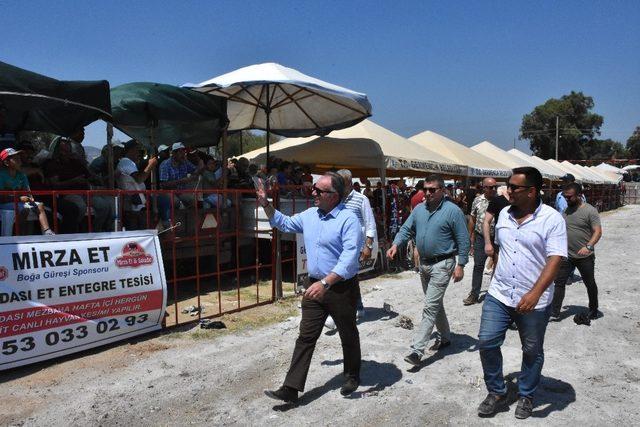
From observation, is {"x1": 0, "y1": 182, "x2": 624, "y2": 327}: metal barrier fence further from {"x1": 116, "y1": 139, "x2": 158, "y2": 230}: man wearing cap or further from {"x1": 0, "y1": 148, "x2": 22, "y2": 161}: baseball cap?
{"x1": 0, "y1": 148, "x2": 22, "y2": 161}: baseball cap

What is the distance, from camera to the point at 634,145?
8119cm

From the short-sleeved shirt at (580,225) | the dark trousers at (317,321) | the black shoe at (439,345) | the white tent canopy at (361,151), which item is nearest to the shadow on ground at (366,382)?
the dark trousers at (317,321)

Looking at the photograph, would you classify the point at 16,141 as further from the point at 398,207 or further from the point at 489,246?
the point at 398,207

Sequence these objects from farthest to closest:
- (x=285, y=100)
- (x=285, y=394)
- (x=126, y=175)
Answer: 1. (x=285, y=100)
2. (x=126, y=175)
3. (x=285, y=394)

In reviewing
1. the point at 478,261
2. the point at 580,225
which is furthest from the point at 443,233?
the point at 478,261

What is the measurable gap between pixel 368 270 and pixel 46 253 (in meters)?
6.12

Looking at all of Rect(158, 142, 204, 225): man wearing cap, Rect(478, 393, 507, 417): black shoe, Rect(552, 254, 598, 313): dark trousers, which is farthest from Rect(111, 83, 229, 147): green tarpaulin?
Rect(478, 393, 507, 417): black shoe

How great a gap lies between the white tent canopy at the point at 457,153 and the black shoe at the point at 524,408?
13.3 m

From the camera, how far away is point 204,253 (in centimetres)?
753

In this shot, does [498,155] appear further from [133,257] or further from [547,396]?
[133,257]

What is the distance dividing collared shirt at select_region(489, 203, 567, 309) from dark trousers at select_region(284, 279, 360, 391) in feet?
3.76

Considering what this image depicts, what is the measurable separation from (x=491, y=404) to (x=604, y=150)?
8490cm

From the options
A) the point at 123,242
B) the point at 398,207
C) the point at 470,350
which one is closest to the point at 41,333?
the point at 123,242

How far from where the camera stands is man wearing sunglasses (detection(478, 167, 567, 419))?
3543mm
